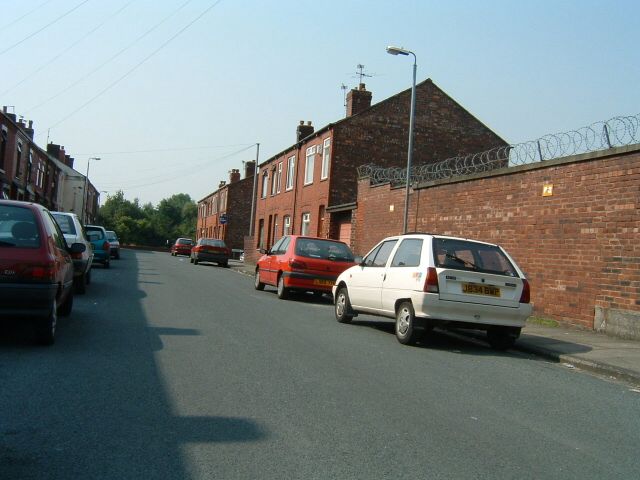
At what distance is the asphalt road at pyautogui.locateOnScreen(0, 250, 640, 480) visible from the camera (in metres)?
4.09

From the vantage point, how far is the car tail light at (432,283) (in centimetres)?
905

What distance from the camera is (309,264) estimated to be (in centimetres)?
1574

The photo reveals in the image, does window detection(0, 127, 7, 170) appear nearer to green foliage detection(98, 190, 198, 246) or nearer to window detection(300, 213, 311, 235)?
window detection(300, 213, 311, 235)

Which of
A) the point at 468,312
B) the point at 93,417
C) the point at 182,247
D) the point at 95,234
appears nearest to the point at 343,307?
the point at 468,312

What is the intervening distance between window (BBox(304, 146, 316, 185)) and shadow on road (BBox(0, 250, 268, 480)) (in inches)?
1017

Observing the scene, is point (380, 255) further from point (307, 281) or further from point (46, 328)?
point (46, 328)

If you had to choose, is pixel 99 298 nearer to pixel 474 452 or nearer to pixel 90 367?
pixel 90 367

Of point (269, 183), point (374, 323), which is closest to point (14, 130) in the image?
point (269, 183)

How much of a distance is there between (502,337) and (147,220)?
330ft

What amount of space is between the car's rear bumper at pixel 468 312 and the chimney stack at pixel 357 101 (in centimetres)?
2301

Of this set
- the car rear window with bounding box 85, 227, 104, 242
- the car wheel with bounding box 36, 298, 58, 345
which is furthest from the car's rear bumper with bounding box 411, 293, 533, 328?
the car rear window with bounding box 85, 227, 104, 242

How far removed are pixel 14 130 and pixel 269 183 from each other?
51.5 feet

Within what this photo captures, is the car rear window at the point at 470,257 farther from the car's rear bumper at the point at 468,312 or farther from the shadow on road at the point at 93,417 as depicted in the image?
the shadow on road at the point at 93,417

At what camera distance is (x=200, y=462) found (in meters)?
4.01
